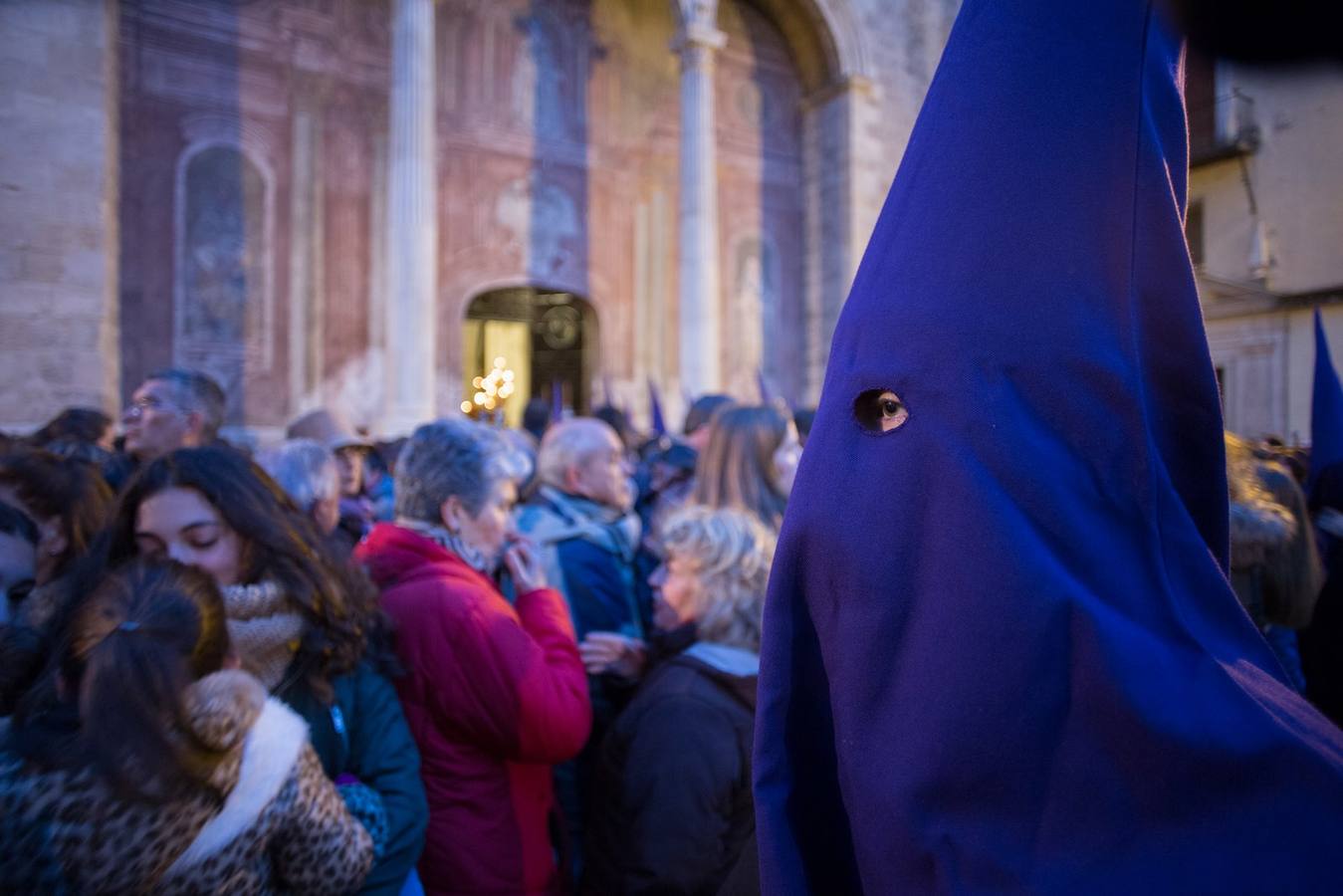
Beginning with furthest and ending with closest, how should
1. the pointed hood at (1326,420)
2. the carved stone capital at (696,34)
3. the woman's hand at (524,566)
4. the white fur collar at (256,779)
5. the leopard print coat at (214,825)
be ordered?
the carved stone capital at (696,34), the pointed hood at (1326,420), the woman's hand at (524,566), the white fur collar at (256,779), the leopard print coat at (214,825)

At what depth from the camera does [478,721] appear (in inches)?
78.1

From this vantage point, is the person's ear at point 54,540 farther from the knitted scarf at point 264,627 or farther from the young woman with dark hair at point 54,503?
the knitted scarf at point 264,627

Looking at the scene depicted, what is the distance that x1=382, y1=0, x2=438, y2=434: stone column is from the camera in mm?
9742

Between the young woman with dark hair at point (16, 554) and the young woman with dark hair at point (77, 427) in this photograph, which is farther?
the young woman with dark hair at point (77, 427)

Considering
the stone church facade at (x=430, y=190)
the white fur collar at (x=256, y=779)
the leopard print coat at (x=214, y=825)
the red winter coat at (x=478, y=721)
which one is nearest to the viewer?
the leopard print coat at (x=214, y=825)

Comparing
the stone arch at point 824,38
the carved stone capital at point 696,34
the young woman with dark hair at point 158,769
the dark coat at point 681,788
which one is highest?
the stone arch at point 824,38

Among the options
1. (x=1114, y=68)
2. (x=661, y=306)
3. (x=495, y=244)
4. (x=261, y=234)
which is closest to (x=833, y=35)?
(x=661, y=306)

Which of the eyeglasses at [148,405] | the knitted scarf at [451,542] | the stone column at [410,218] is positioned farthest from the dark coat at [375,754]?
the stone column at [410,218]

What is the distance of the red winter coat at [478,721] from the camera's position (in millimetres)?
1974

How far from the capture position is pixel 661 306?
43.5ft

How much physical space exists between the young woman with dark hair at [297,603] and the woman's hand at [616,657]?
0.63 meters

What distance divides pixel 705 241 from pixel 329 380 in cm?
543

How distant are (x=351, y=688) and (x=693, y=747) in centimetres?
75

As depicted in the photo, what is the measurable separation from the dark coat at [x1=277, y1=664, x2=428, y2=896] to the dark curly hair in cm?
6
